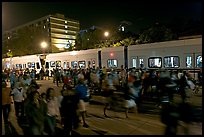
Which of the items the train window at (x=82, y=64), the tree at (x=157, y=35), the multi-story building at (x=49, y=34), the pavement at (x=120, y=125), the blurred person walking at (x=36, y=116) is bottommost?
the pavement at (x=120, y=125)

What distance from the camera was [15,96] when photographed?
10344 millimetres

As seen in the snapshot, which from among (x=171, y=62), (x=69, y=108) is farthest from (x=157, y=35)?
(x=69, y=108)

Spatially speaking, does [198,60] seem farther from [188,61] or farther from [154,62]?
[154,62]

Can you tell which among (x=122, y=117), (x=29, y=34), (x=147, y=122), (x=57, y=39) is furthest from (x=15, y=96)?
(x=57, y=39)

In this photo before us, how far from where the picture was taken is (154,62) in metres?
23.3

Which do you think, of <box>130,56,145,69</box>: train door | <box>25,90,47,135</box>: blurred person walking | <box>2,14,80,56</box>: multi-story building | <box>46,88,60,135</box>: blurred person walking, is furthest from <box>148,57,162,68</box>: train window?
<box>2,14,80,56</box>: multi-story building

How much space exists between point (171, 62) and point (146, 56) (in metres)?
2.58

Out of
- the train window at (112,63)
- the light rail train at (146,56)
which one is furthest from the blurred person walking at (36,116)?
the train window at (112,63)

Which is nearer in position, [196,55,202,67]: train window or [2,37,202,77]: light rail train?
[196,55,202,67]: train window

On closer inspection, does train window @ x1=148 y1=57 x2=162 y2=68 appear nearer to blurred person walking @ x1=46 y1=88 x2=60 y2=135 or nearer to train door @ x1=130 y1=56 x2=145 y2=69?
train door @ x1=130 y1=56 x2=145 y2=69

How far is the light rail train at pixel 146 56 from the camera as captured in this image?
20609mm

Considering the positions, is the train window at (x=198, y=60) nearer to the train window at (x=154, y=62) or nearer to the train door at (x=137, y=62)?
the train window at (x=154, y=62)

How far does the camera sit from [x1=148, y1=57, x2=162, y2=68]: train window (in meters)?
23.0

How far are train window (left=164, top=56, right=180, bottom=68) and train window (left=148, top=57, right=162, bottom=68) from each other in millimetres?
564
